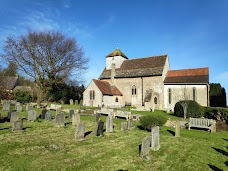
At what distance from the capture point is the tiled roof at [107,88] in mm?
34781

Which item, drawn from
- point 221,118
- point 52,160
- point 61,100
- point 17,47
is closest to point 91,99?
point 61,100

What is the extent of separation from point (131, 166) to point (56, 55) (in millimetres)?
29734

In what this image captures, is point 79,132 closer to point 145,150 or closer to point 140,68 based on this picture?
point 145,150

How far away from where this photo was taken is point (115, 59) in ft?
136

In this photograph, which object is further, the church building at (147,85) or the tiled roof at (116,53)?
the tiled roof at (116,53)

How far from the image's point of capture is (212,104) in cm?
3488

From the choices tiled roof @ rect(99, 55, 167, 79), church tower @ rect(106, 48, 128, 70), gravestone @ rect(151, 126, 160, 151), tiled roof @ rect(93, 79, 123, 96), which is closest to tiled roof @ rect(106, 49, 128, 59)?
church tower @ rect(106, 48, 128, 70)

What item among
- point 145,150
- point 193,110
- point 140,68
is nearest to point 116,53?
point 140,68

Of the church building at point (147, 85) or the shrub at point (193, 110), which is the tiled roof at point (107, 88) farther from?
the shrub at point (193, 110)

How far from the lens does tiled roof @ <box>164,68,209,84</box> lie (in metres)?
30.7

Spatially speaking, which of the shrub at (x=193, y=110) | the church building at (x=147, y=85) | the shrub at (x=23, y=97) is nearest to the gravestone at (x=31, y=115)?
the shrub at (x=193, y=110)

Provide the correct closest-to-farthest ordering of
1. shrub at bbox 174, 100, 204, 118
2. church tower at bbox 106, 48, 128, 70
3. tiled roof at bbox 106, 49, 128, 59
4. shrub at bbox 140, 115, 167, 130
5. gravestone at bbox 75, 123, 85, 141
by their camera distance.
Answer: gravestone at bbox 75, 123, 85, 141, shrub at bbox 140, 115, 167, 130, shrub at bbox 174, 100, 204, 118, church tower at bbox 106, 48, 128, 70, tiled roof at bbox 106, 49, 128, 59

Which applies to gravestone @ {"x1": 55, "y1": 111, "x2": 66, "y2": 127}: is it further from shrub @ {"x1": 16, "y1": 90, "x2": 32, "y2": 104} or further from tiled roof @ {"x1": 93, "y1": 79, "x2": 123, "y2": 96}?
shrub @ {"x1": 16, "y1": 90, "x2": 32, "y2": 104}

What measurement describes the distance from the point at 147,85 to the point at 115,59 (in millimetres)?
10534
